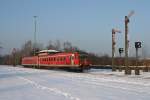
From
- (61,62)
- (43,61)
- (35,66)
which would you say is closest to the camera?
(61,62)

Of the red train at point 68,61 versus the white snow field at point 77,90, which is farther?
the red train at point 68,61

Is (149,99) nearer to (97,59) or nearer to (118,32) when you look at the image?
(118,32)

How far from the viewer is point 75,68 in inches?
1841

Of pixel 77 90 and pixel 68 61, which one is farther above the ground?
pixel 68 61

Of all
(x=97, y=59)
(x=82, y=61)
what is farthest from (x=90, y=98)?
(x=97, y=59)

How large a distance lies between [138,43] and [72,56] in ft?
49.4

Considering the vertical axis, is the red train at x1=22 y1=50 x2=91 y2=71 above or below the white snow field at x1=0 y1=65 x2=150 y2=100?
above

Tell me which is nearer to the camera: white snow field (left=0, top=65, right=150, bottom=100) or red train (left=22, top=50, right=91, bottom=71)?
white snow field (left=0, top=65, right=150, bottom=100)

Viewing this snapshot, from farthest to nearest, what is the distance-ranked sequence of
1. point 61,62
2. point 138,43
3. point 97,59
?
point 97,59, point 61,62, point 138,43

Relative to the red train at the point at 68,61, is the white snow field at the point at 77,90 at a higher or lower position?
lower

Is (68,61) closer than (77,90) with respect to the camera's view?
No

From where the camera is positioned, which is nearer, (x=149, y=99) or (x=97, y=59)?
(x=149, y=99)

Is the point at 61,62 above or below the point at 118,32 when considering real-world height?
below

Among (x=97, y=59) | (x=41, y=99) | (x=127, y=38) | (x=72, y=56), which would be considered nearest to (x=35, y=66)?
(x=97, y=59)
